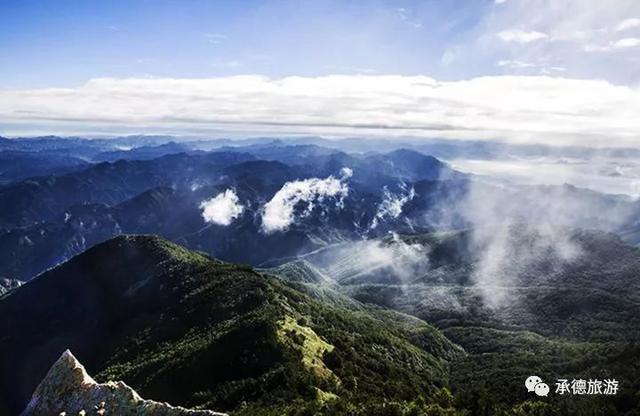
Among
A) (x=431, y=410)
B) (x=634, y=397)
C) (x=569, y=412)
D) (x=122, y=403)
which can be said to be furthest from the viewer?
(x=634, y=397)

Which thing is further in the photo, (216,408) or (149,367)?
(149,367)

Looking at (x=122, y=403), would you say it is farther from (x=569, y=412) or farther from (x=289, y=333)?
(x=289, y=333)

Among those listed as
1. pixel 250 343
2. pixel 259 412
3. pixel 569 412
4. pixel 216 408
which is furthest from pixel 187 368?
pixel 569 412

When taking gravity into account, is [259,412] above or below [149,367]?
above

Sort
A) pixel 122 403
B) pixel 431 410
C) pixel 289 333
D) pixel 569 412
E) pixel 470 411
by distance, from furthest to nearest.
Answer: pixel 289 333 < pixel 569 412 < pixel 470 411 < pixel 431 410 < pixel 122 403

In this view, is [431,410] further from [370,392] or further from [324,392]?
[370,392]

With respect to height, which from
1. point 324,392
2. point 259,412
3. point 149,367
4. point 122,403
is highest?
point 122,403
